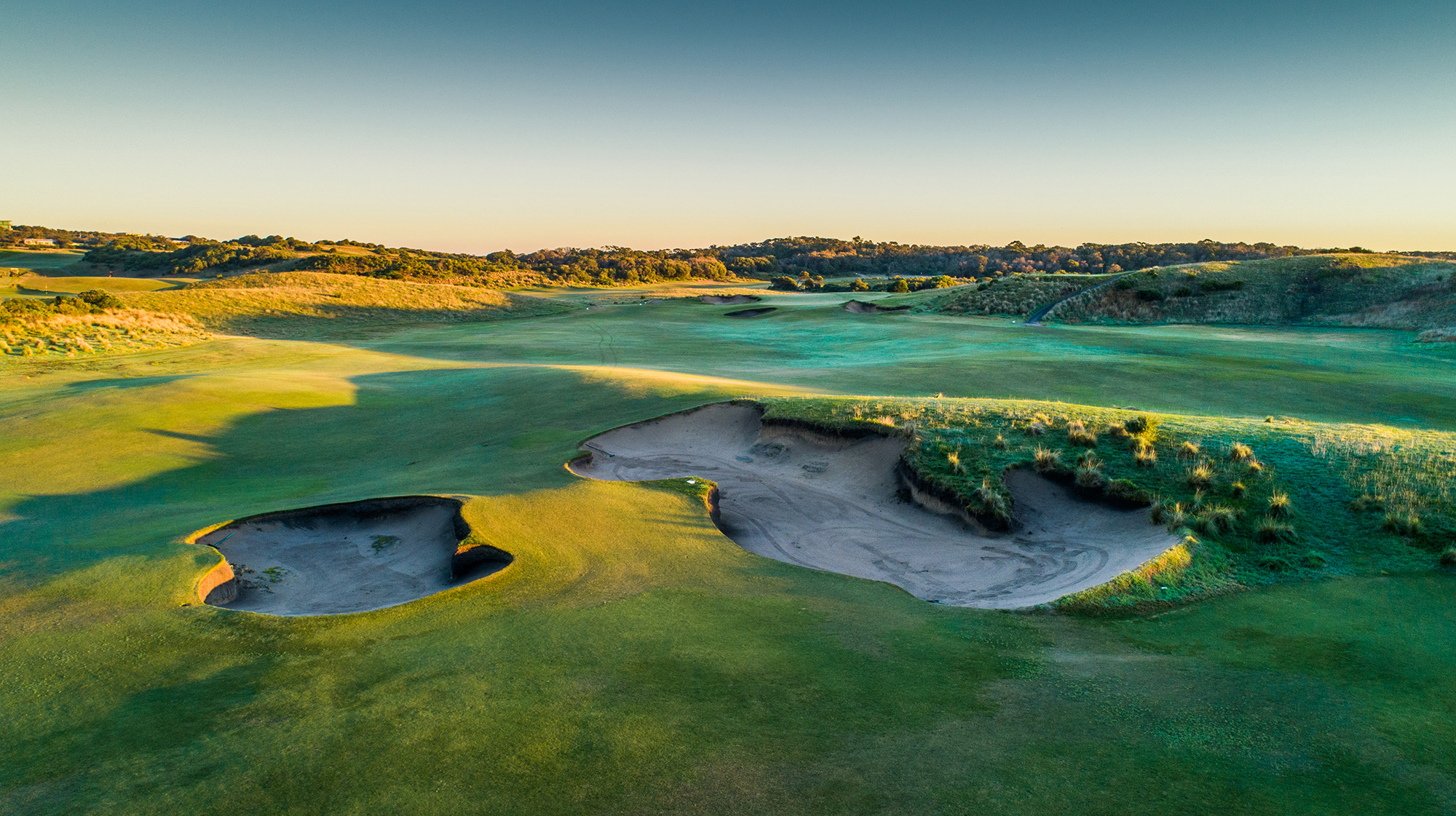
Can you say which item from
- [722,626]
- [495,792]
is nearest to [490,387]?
[722,626]

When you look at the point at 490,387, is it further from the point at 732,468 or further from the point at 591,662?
the point at 591,662

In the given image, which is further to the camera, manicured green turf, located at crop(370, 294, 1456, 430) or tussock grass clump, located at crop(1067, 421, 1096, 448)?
manicured green turf, located at crop(370, 294, 1456, 430)

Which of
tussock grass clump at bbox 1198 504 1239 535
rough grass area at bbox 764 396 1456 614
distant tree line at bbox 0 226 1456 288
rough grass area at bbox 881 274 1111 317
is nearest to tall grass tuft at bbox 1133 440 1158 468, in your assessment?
rough grass area at bbox 764 396 1456 614

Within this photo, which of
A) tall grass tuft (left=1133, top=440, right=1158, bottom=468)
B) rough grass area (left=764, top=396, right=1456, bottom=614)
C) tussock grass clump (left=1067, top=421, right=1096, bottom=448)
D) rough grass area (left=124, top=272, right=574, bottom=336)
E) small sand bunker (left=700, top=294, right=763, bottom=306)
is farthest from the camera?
small sand bunker (left=700, top=294, right=763, bottom=306)

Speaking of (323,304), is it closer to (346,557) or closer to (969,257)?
(346,557)

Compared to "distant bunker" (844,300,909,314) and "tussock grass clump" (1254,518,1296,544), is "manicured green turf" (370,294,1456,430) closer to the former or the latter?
"distant bunker" (844,300,909,314)

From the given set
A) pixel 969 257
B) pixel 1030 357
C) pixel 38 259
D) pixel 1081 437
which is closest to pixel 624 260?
pixel 969 257
